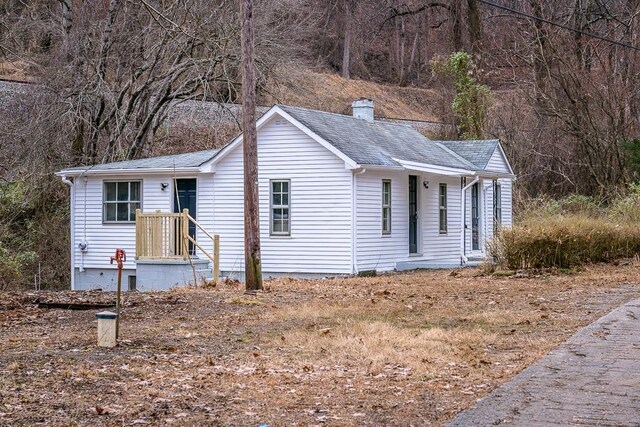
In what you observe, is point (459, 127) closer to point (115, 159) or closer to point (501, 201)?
point (501, 201)

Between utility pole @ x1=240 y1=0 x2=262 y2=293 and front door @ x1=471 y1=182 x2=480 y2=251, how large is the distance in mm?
12988

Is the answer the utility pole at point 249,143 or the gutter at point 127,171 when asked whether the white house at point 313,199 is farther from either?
the utility pole at point 249,143

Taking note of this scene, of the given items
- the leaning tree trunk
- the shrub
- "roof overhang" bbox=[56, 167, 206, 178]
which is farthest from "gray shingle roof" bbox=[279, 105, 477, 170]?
the leaning tree trunk

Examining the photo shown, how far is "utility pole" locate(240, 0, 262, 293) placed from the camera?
17.7 m

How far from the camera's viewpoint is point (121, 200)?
27656 millimetres

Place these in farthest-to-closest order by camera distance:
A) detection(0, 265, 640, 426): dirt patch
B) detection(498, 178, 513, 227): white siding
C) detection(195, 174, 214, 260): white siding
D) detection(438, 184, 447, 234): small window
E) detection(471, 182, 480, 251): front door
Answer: detection(498, 178, 513, 227): white siding
detection(471, 182, 480, 251): front door
detection(438, 184, 447, 234): small window
detection(195, 174, 214, 260): white siding
detection(0, 265, 640, 426): dirt patch

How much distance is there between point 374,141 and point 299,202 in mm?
3043

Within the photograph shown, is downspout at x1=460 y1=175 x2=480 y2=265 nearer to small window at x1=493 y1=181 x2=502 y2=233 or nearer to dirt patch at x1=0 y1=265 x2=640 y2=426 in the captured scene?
small window at x1=493 y1=181 x2=502 y2=233

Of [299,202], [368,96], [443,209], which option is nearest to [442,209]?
[443,209]

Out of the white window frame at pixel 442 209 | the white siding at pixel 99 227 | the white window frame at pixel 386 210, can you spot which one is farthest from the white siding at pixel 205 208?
the white window frame at pixel 442 209

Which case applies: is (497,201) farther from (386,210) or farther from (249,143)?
(249,143)

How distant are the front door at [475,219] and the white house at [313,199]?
4 centimetres

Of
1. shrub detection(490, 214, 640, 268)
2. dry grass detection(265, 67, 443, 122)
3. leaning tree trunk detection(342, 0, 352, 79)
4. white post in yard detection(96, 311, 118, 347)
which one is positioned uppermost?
leaning tree trunk detection(342, 0, 352, 79)

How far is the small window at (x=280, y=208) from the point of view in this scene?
82.2 feet
